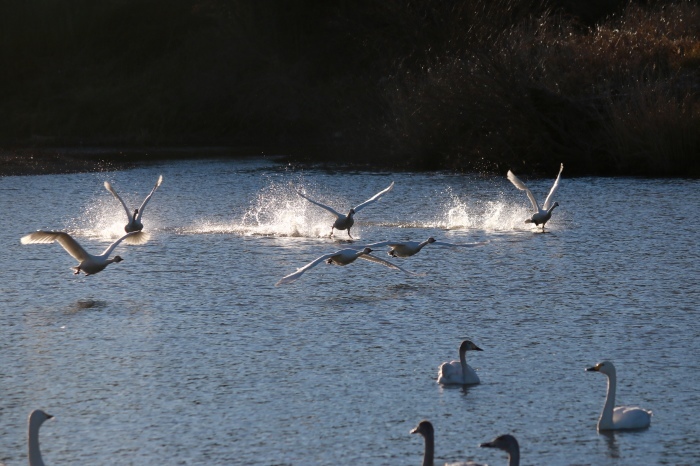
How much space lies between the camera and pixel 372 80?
4972 centimetres

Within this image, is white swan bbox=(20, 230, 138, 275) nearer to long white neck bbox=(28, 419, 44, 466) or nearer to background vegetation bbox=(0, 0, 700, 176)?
long white neck bbox=(28, 419, 44, 466)

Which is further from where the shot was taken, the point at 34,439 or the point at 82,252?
the point at 82,252

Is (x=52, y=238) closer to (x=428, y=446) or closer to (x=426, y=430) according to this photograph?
(x=426, y=430)

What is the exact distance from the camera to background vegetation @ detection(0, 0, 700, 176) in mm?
33562

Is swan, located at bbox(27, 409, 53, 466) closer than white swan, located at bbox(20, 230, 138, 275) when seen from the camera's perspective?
Yes

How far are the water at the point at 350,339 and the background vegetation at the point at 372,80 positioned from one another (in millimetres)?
8598

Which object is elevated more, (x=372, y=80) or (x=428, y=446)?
(x=372, y=80)

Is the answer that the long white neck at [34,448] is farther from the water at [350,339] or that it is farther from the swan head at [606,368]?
the swan head at [606,368]

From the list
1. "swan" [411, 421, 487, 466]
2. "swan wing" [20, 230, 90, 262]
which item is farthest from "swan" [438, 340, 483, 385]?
"swan wing" [20, 230, 90, 262]

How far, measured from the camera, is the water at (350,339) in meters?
9.59

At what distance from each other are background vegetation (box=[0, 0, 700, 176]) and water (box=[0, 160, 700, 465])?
860cm

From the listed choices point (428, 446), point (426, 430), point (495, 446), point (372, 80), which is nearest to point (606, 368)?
point (495, 446)

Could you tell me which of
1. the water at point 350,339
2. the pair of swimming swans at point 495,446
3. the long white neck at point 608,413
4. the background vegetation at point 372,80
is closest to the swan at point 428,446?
the pair of swimming swans at point 495,446

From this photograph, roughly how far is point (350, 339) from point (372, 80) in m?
37.3
